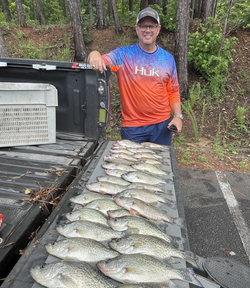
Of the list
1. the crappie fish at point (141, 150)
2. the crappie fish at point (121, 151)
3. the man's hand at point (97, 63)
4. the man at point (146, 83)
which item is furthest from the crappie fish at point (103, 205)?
the man at point (146, 83)

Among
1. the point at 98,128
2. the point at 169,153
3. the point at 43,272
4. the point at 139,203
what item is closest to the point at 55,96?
the point at 98,128

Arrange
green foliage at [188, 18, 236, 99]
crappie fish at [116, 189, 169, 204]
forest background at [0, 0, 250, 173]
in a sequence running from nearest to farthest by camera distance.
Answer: crappie fish at [116, 189, 169, 204], forest background at [0, 0, 250, 173], green foliage at [188, 18, 236, 99]

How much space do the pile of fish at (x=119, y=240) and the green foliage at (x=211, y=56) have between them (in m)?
6.73

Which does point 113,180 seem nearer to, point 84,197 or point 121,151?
point 84,197

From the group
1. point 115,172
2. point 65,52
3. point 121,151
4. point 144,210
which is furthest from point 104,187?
point 65,52

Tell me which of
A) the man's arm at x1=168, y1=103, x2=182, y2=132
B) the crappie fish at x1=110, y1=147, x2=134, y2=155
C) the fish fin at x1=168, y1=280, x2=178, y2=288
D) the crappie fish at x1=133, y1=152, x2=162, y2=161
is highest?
the man's arm at x1=168, y1=103, x2=182, y2=132

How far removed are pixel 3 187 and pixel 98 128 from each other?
1566mm

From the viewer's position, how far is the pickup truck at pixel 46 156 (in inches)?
67.7

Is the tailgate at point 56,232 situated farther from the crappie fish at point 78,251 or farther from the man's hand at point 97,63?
the man's hand at point 97,63

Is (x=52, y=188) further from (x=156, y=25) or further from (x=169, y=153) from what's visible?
(x=156, y=25)

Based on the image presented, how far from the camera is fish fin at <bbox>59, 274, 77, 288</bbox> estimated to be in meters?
1.39

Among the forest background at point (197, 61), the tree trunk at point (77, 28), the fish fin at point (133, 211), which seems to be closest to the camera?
the fish fin at point (133, 211)

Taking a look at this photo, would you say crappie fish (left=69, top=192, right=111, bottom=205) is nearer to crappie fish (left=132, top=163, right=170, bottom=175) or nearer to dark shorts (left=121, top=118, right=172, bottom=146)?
crappie fish (left=132, top=163, right=170, bottom=175)

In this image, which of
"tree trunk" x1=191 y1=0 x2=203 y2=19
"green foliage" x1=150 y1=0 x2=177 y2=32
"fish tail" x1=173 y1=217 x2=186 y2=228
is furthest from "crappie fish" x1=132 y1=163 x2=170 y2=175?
"tree trunk" x1=191 y1=0 x2=203 y2=19
